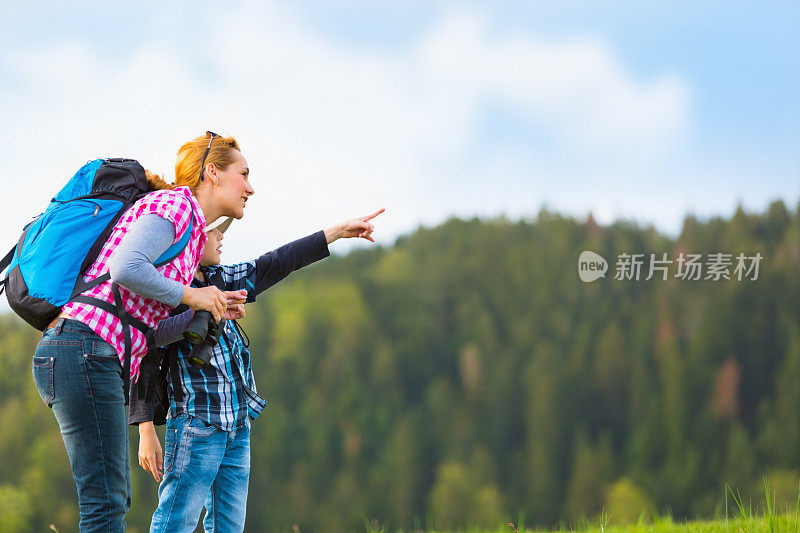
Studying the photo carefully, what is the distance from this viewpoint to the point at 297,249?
270 cm

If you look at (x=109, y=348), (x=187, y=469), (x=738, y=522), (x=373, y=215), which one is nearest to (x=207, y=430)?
(x=187, y=469)

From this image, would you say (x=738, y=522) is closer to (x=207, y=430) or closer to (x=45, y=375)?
(x=207, y=430)

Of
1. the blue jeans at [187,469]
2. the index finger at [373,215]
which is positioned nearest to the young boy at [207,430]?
the blue jeans at [187,469]

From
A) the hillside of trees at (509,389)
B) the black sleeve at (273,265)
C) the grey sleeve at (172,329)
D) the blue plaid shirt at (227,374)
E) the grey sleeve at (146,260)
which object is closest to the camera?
the grey sleeve at (146,260)

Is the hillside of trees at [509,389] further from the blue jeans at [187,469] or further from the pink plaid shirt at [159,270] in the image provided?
the pink plaid shirt at [159,270]

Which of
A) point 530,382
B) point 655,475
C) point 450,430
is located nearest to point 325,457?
point 450,430

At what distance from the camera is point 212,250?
2480 mm

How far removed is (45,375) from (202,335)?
40 cm

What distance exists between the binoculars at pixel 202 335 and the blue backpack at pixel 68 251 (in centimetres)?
12

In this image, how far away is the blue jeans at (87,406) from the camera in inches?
77.8

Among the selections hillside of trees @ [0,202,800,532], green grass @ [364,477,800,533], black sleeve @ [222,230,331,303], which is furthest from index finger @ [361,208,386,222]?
hillside of trees @ [0,202,800,532]

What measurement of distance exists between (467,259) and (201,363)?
74055 mm

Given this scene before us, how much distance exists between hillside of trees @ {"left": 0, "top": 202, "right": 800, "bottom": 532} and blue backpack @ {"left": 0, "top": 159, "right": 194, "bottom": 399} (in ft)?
168

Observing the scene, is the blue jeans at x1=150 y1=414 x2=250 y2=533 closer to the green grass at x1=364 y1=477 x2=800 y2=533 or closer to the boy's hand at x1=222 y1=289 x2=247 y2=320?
→ the boy's hand at x1=222 y1=289 x2=247 y2=320
